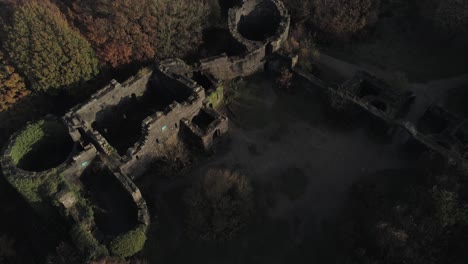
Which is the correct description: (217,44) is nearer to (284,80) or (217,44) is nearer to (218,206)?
(284,80)

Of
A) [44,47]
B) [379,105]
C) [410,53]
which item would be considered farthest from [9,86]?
[410,53]

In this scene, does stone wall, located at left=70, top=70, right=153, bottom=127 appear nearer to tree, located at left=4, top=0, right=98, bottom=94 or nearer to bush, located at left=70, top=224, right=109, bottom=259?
tree, located at left=4, top=0, right=98, bottom=94

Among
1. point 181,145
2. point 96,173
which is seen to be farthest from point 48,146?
point 181,145

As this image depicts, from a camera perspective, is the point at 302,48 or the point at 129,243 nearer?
the point at 129,243

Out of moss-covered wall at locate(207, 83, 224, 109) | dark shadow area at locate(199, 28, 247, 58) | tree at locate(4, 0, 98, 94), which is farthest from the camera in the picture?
dark shadow area at locate(199, 28, 247, 58)

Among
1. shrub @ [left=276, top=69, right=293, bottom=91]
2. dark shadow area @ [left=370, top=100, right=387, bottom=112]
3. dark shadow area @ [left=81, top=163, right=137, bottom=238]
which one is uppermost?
shrub @ [left=276, top=69, right=293, bottom=91]

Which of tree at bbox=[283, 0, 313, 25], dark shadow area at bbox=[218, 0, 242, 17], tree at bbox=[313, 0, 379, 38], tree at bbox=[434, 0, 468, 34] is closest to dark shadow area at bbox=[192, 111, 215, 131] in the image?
dark shadow area at bbox=[218, 0, 242, 17]

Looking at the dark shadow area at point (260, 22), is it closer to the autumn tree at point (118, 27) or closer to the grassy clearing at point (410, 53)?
the grassy clearing at point (410, 53)
